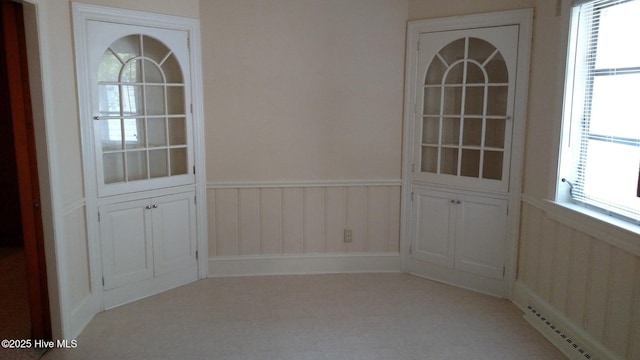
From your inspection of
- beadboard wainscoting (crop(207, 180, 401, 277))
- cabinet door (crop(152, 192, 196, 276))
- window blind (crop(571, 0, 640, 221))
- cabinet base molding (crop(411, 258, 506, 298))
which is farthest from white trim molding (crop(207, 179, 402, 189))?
window blind (crop(571, 0, 640, 221))

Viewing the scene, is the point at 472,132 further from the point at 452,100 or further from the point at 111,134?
the point at 111,134

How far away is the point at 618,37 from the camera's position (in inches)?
107

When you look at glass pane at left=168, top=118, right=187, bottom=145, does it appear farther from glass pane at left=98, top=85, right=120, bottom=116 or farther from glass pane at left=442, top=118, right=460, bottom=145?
glass pane at left=442, top=118, right=460, bottom=145

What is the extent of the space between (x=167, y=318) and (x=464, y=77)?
3.01 m

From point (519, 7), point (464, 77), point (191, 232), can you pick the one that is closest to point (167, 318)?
point (191, 232)

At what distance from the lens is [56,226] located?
296cm

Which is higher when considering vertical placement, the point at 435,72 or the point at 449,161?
the point at 435,72

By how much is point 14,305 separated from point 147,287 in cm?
96

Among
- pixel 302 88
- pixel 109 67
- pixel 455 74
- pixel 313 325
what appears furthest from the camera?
pixel 302 88

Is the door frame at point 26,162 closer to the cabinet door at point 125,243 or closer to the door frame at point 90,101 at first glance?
the door frame at point 90,101

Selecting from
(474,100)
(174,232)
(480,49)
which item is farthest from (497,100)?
(174,232)

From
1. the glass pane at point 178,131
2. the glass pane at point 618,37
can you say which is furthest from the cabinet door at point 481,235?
the glass pane at point 178,131

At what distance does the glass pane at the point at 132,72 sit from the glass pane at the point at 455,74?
2521 millimetres

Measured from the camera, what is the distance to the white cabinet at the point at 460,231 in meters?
3.88
